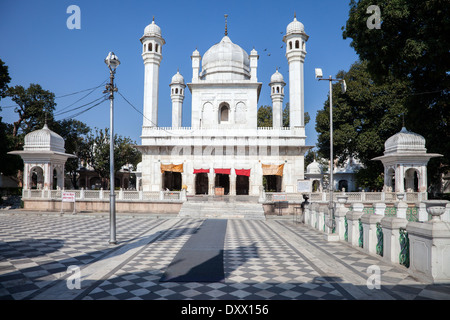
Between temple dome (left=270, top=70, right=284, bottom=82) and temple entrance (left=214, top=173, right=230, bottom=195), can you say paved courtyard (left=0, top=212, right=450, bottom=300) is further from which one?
temple dome (left=270, top=70, right=284, bottom=82)

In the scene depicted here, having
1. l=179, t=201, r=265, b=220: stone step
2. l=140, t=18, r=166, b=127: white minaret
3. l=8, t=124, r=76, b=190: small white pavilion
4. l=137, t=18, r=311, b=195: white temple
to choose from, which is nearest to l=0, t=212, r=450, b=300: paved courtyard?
l=179, t=201, r=265, b=220: stone step

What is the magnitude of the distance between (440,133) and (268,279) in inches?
934

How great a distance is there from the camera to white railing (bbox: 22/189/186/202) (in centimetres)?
2346

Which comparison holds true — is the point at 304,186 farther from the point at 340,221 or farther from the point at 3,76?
the point at 3,76

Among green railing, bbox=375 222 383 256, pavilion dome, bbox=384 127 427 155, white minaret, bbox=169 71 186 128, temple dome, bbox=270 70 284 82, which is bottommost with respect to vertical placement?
green railing, bbox=375 222 383 256

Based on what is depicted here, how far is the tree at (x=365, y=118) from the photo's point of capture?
101ft

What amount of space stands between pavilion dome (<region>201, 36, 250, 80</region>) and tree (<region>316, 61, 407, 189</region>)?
1098 cm

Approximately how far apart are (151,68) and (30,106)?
801 inches

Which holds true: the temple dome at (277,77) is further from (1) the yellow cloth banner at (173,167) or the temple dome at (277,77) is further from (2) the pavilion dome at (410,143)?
(2) the pavilion dome at (410,143)

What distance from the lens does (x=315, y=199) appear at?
2334cm

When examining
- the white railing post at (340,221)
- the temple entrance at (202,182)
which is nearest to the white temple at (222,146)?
the temple entrance at (202,182)

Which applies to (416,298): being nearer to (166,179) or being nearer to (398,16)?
(398,16)

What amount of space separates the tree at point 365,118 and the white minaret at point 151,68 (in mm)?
18084
